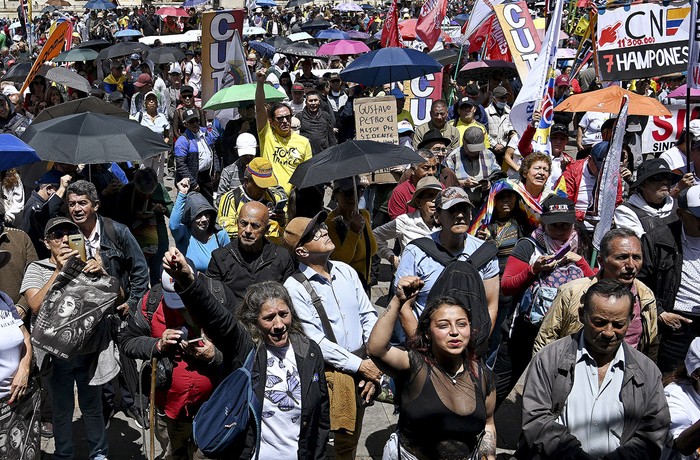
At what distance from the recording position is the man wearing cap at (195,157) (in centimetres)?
984

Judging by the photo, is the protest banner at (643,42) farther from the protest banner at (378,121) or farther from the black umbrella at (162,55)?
the black umbrella at (162,55)

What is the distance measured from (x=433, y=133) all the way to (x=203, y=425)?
5.00m


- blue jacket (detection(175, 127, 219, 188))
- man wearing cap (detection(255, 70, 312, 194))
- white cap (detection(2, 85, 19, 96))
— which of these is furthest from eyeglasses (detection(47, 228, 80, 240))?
white cap (detection(2, 85, 19, 96))

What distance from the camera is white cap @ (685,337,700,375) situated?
4.21 meters

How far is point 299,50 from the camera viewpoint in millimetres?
19484

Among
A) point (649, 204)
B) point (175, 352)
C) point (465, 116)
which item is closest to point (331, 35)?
point (465, 116)

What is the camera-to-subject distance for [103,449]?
216 inches

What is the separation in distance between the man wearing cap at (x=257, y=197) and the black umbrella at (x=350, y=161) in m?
0.42

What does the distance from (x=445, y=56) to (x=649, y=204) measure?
943 centimetres

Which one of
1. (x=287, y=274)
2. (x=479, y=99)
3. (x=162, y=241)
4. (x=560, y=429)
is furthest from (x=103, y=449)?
(x=479, y=99)

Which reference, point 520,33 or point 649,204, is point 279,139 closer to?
point 649,204

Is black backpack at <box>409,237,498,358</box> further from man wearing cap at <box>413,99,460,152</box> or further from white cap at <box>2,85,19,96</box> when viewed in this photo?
white cap at <box>2,85,19,96</box>

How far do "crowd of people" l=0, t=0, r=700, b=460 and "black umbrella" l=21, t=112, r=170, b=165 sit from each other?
35 centimetres

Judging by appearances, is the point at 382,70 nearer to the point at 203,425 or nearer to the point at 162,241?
the point at 162,241
